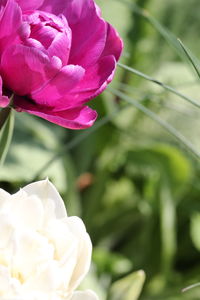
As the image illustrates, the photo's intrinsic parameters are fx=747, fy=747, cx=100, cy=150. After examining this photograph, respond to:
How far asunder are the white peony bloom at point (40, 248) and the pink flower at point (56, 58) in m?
0.04

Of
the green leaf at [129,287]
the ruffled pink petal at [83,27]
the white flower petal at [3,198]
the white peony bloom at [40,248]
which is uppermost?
the ruffled pink petal at [83,27]

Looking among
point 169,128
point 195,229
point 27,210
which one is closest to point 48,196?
point 27,210

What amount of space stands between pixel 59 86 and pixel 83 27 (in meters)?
0.05

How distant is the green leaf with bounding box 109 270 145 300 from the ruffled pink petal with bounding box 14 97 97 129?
4.6 inches

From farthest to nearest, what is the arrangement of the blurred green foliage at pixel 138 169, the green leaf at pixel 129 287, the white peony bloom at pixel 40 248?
the blurred green foliage at pixel 138 169, the green leaf at pixel 129 287, the white peony bloom at pixel 40 248

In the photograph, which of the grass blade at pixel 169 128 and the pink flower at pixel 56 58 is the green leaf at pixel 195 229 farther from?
the pink flower at pixel 56 58

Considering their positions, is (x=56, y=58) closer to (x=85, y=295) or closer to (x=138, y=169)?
(x=85, y=295)

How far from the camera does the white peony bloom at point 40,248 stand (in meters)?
0.34

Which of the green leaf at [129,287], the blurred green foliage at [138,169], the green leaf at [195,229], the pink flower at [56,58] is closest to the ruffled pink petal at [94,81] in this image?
the pink flower at [56,58]

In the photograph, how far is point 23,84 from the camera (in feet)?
1.26

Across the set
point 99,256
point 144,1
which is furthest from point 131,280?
point 144,1

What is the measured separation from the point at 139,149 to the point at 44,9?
0.53m

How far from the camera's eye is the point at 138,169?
955 millimetres

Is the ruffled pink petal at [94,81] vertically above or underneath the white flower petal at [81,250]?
above
